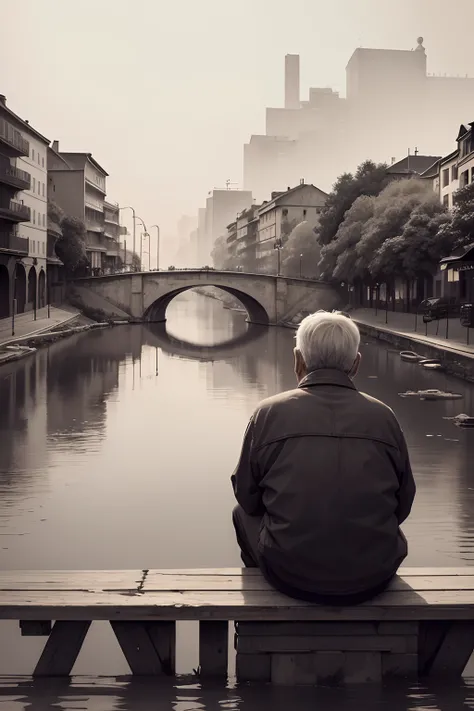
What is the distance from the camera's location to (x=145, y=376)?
111 ft

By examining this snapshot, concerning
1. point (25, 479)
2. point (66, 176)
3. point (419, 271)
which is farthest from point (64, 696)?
point (66, 176)

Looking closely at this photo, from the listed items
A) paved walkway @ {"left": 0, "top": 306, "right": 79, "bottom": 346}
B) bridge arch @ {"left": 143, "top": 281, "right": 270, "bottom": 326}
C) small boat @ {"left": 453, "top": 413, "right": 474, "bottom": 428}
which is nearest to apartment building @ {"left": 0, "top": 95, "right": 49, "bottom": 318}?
paved walkway @ {"left": 0, "top": 306, "right": 79, "bottom": 346}

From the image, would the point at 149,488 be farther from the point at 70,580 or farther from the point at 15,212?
the point at 15,212

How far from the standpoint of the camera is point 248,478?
5.05m

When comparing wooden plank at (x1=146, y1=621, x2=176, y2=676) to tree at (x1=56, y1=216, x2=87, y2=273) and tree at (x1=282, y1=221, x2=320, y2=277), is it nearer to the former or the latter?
tree at (x1=56, y1=216, x2=87, y2=273)

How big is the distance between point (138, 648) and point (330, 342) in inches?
77.7

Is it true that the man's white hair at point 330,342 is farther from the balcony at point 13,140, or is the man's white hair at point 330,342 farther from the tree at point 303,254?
the tree at point 303,254

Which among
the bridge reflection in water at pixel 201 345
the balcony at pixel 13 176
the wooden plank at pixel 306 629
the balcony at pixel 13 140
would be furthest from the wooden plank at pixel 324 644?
the balcony at pixel 13 140

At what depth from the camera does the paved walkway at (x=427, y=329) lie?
36.0m

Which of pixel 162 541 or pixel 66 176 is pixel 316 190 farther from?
pixel 162 541

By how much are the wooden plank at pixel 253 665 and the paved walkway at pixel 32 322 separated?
34467 millimetres

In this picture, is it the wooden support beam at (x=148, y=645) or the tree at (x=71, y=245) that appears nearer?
the wooden support beam at (x=148, y=645)

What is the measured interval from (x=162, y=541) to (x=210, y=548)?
60 cm

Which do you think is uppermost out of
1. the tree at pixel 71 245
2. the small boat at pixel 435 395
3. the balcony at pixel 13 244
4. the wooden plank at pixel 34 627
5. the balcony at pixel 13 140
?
the balcony at pixel 13 140
